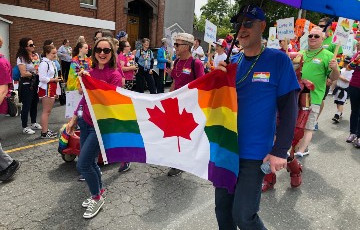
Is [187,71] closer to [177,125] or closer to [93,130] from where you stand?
[93,130]

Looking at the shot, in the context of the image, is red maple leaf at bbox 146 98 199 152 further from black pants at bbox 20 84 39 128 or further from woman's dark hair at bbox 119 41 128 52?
woman's dark hair at bbox 119 41 128 52

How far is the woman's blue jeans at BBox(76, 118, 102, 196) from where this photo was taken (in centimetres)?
346

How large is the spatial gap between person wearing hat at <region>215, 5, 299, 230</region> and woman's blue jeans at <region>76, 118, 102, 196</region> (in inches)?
65.8

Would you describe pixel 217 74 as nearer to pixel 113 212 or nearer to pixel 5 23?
pixel 113 212

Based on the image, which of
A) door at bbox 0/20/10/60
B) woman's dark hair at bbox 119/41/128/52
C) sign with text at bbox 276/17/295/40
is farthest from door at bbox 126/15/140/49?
sign with text at bbox 276/17/295/40

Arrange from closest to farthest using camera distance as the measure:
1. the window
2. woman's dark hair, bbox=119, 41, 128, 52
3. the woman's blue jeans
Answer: the woman's blue jeans
woman's dark hair, bbox=119, 41, 128, 52
the window

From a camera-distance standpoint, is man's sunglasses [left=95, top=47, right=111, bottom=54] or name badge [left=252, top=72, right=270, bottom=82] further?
man's sunglasses [left=95, top=47, right=111, bottom=54]

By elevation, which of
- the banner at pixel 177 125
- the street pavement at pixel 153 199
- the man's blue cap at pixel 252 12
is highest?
the man's blue cap at pixel 252 12

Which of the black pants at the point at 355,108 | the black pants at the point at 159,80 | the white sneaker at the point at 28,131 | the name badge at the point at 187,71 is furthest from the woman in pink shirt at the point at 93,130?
the black pants at the point at 159,80

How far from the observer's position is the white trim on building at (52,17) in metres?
13.4

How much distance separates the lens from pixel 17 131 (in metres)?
6.62

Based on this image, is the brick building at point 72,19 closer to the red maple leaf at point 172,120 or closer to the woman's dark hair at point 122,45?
the woman's dark hair at point 122,45

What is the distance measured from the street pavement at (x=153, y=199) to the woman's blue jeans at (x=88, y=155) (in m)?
0.39

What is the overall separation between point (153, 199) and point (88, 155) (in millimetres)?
1000
